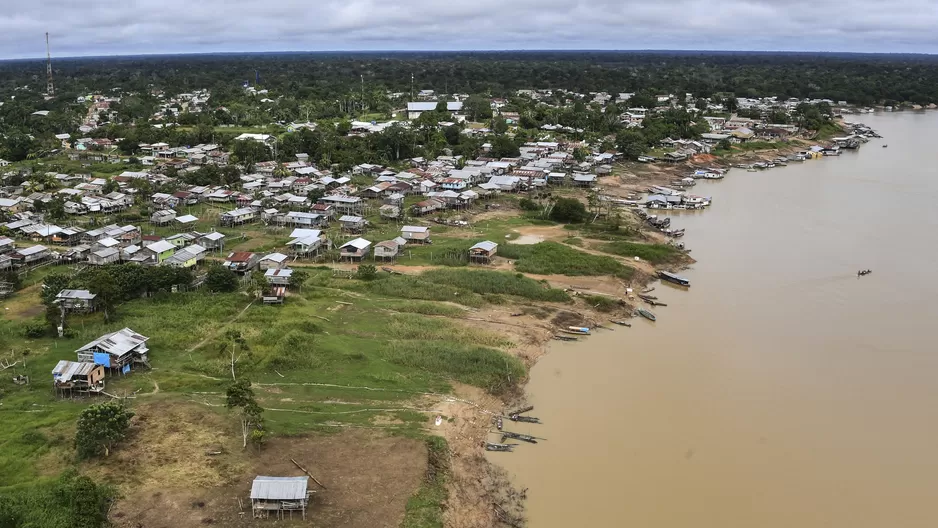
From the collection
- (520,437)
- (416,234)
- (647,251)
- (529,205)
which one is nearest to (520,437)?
(520,437)

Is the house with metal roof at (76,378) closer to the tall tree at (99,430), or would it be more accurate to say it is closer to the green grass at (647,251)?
the tall tree at (99,430)

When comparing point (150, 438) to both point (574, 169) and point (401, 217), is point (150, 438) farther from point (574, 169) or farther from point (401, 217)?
point (574, 169)

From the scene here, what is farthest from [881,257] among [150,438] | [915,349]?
[150,438]

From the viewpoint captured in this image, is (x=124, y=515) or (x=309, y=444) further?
(x=309, y=444)

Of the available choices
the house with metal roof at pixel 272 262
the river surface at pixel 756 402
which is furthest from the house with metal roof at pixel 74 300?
the river surface at pixel 756 402

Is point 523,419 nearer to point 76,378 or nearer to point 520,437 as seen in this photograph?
point 520,437

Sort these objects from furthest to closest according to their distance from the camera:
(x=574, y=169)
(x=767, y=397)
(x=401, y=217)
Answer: (x=574, y=169) → (x=401, y=217) → (x=767, y=397)

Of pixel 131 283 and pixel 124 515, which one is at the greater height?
pixel 131 283
